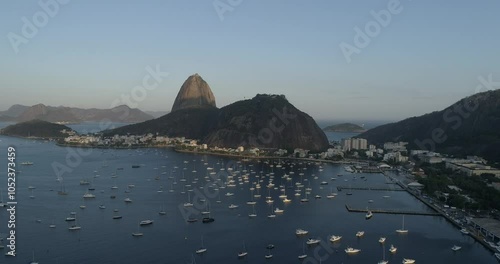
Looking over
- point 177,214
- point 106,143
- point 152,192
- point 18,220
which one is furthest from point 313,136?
point 18,220

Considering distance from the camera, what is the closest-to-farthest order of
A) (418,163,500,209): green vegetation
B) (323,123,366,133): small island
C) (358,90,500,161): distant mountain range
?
(418,163,500,209): green vegetation
(358,90,500,161): distant mountain range
(323,123,366,133): small island

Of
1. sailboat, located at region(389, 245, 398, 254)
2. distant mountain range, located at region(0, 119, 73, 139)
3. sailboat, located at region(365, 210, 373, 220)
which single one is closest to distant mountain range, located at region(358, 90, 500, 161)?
sailboat, located at region(365, 210, 373, 220)

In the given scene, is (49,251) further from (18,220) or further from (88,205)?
(88,205)

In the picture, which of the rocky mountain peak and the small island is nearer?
the rocky mountain peak

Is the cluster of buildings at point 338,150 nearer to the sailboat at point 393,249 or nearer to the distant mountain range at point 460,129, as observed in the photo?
the distant mountain range at point 460,129

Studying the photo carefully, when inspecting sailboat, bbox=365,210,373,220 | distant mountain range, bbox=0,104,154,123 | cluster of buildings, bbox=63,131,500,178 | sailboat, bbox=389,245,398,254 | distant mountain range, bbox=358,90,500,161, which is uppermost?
distant mountain range, bbox=0,104,154,123

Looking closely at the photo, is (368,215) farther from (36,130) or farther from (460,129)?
(36,130)

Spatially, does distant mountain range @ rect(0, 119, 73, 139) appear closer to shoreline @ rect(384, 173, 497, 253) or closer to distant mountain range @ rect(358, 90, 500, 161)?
distant mountain range @ rect(358, 90, 500, 161)
